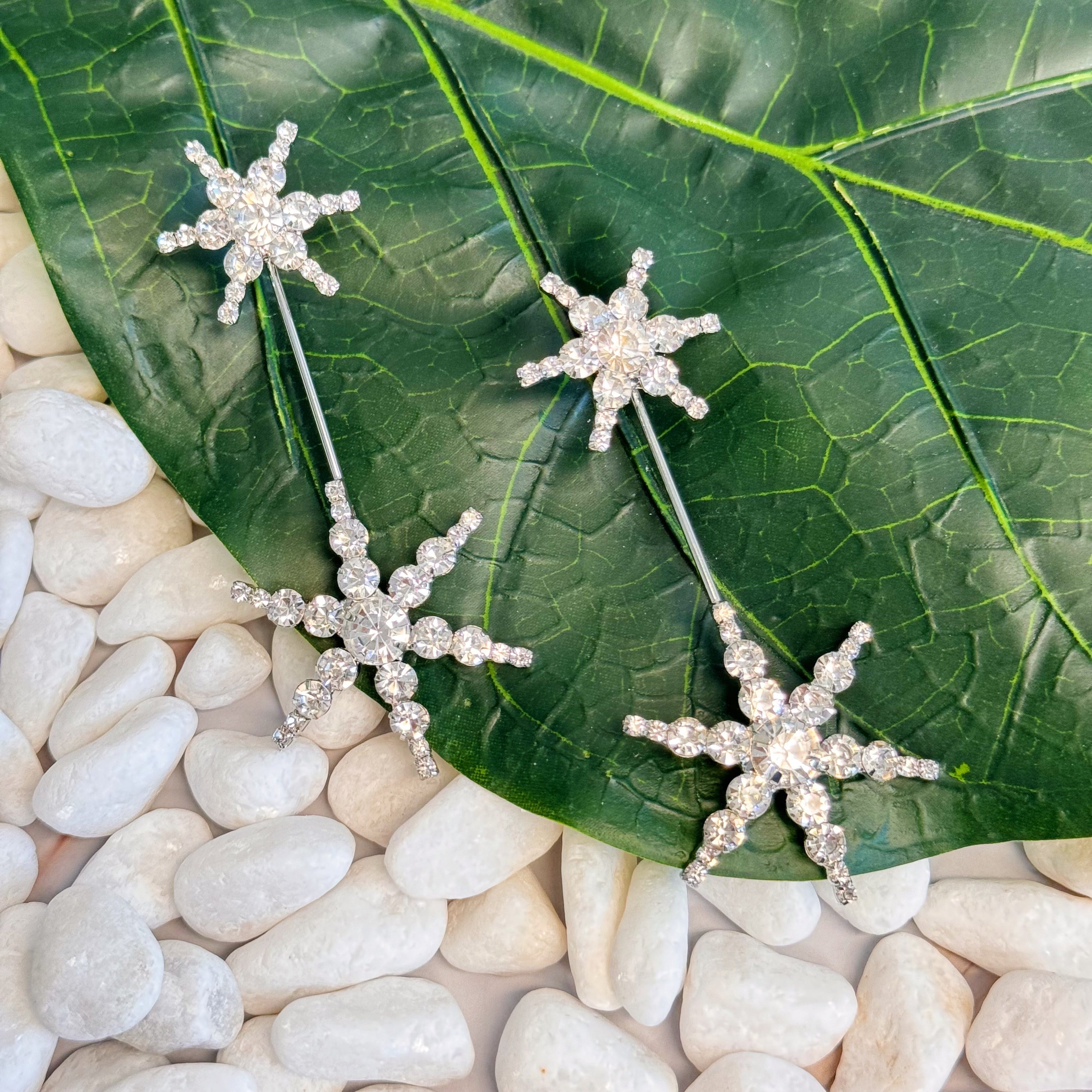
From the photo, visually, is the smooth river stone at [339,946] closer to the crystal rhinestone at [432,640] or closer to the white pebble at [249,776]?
the white pebble at [249,776]

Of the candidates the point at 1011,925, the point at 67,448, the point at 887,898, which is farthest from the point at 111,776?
the point at 1011,925

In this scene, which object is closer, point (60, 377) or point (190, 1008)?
point (190, 1008)

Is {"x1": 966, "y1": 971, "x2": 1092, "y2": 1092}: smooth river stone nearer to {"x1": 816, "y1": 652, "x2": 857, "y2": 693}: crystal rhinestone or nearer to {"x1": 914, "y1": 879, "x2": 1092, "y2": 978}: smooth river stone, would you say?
{"x1": 914, "y1": 879, "x2": 1092, "y2": 978}: smooth river stone

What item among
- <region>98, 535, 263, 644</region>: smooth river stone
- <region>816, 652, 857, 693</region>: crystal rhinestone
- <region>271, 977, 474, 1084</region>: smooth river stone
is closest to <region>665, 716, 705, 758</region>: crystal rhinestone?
<region>816, 652, 857, 693</region>: crystal rhinestone

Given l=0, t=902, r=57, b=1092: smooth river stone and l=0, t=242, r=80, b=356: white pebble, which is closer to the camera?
l=0, t=902, r=57, b=1092: smooth river stone

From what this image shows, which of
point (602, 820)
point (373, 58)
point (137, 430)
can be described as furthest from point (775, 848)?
point (373, 58)

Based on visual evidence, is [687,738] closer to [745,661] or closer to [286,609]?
[745,661]

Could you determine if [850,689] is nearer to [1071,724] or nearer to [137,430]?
[1071,724]
